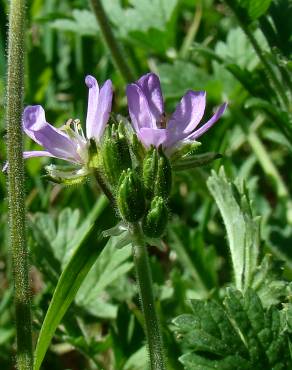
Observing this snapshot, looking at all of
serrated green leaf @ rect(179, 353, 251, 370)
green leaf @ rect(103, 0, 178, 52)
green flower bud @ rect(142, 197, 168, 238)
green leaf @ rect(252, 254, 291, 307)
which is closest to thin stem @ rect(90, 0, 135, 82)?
green leaf @ rect(103, 0, 178, 52)

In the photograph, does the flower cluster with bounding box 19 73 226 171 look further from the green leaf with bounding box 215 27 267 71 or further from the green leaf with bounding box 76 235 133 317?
the green leaf with bounding box 215 27 267 71

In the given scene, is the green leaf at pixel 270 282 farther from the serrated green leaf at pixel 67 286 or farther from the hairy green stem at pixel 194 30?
the hairy green stem at pixel 194 30

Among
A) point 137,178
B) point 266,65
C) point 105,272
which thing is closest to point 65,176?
point 137,178

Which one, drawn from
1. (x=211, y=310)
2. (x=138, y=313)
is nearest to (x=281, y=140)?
(x=138, y=313)

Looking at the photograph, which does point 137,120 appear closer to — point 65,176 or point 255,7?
point 65,176

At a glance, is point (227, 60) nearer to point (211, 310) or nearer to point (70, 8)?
point (211, 310)

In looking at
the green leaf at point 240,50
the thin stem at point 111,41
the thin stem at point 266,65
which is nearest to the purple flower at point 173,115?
the thin stem at point 266,65

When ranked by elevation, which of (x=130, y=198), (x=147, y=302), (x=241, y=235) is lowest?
(x=147, y=302)
